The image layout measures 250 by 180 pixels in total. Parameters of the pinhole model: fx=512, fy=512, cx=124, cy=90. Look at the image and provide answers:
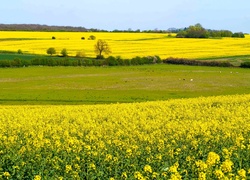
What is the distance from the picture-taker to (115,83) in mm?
47562

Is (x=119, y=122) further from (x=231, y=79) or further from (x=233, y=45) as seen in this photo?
(x=233, y=45)

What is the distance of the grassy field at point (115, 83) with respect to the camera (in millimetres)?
36656

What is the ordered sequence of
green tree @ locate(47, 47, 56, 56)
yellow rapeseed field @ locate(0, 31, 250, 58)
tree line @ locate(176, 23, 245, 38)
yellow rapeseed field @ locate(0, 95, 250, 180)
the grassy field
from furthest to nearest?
tree line @ locate(176, 23, 245, 38)
green tree @ locate(47, 47, 56, 56)
yellow rapeseed field @ locate(0, 31, 250, 58)
the grassy field
yellow rapeseed field @ locate(0, 95, 250, 180)

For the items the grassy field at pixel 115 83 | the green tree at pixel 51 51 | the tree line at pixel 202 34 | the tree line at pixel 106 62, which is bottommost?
the grassy field at pixel 115 83

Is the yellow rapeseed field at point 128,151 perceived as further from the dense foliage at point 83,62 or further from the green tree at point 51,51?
the green tree at point 51,51

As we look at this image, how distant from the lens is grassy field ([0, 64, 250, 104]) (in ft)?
120

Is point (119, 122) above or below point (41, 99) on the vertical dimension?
above

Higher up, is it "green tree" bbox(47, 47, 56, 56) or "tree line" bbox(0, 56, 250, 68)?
"green tree" bbox(47, 47, 56, 56)

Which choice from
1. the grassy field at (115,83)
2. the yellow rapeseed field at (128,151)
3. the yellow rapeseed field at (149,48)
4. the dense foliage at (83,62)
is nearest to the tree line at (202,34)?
the yellow rapeseed field at (149,48)

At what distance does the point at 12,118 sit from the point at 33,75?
3861cm

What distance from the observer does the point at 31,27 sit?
159375mm

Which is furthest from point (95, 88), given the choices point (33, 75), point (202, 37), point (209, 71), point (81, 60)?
point (202, 37)

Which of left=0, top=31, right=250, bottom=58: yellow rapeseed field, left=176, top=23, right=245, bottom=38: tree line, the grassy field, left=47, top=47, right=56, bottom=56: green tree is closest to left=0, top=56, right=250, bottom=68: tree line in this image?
the grassy field

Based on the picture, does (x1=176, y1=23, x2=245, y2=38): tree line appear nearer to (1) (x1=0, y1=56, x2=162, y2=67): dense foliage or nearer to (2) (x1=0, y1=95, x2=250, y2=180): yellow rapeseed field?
(1) (x1=0, y1=56, x2=162, y2=67): dense foliage
